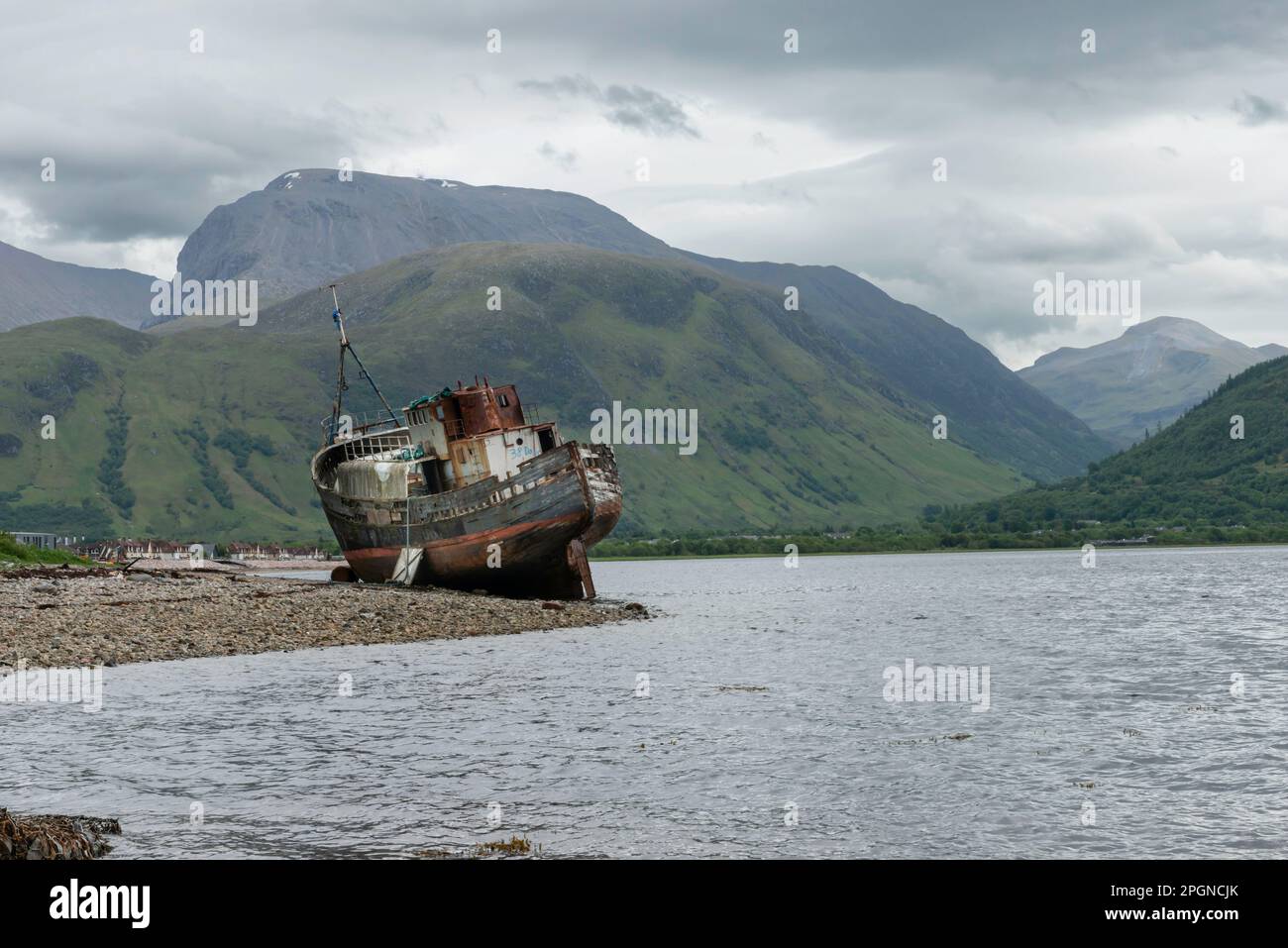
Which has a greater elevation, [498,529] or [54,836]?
[498,529]

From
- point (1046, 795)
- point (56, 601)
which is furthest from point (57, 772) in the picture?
point (56, 601)

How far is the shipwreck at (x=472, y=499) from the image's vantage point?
6962 centimetres

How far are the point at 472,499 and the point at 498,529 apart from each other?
2.32m

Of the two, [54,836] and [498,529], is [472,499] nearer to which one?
[498,529]

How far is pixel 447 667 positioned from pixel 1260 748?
27485 mm

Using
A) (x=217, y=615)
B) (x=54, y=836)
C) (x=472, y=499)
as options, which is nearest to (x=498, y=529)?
(x=472, y=499)

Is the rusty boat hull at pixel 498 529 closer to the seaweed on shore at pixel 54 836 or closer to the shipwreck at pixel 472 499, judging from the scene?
the shipwreck at pixel 472 499

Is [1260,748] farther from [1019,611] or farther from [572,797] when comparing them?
[1019,611]

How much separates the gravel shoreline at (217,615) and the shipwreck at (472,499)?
2.13 m

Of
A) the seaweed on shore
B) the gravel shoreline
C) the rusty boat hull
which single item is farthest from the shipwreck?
the seaweed on shore

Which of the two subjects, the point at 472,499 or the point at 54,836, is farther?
the point at 472,499

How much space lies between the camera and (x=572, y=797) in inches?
880

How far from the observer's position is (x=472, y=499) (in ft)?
231
